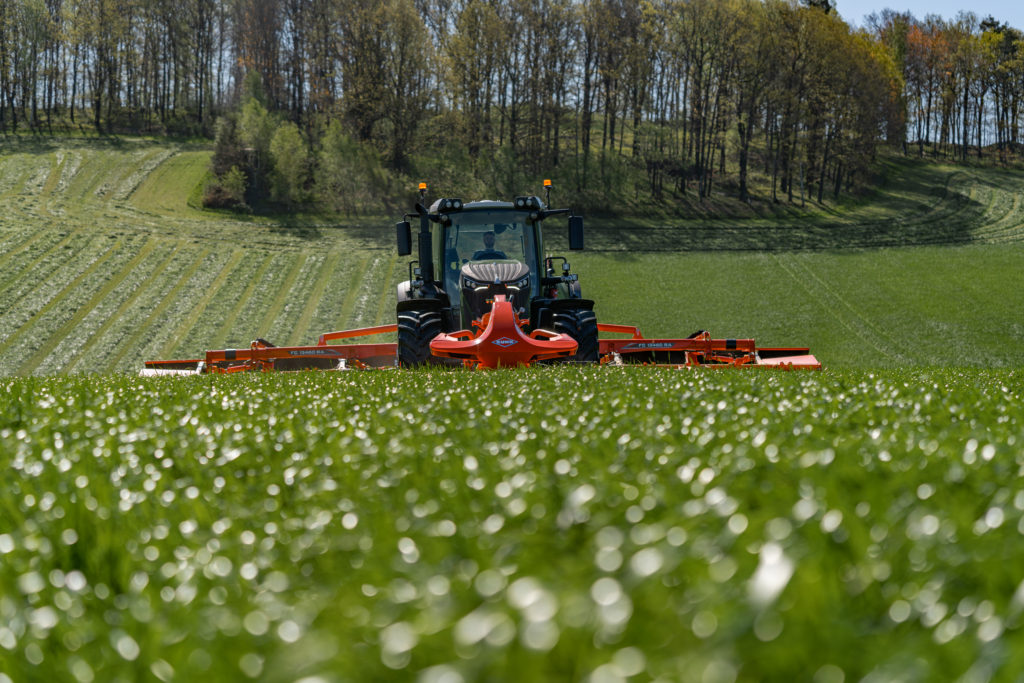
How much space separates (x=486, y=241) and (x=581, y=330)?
227 centimetres

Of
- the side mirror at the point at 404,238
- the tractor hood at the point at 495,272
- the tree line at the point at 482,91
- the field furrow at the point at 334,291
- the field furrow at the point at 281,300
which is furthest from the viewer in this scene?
the tree line at the point at 482,91

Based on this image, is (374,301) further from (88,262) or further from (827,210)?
(827,210)

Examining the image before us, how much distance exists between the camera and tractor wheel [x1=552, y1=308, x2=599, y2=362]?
1245 centimetres

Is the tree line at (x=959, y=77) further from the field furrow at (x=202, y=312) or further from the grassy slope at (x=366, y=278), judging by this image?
the field furrow at (x=202, y=312)

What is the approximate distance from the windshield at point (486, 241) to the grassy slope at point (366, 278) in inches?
400

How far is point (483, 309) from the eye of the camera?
12641mm

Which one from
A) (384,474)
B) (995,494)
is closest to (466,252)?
(384,474)

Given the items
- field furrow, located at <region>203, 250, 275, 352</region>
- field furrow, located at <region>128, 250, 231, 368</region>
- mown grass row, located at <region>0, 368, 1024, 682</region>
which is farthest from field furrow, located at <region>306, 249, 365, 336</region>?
mown grass row, located at <region>0, 368, 1024, 682</region>

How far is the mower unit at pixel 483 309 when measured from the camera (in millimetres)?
12570

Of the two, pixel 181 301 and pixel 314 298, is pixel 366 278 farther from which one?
pixel 181 301

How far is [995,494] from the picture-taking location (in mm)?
2881

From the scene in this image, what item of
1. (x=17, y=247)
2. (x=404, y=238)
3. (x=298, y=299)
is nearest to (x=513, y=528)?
(x=404, y=238)

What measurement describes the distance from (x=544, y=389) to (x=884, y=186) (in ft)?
203

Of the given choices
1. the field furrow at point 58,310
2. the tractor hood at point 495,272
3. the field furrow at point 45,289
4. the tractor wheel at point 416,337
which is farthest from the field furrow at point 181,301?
the tractor hood at point 495,272
